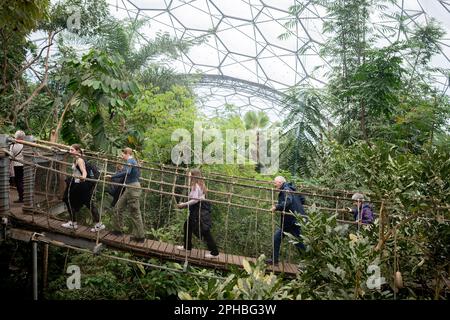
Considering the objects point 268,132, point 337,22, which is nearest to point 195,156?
point 268,132

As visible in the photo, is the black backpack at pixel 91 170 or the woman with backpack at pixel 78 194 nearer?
the woman with backpack at pixel 78 194

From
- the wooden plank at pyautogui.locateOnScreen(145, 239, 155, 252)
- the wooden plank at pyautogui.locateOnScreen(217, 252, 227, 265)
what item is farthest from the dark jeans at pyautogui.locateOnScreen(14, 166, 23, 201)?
the wooden plank at pyautogui.locateOnScreen(217, 252, 227, 265)

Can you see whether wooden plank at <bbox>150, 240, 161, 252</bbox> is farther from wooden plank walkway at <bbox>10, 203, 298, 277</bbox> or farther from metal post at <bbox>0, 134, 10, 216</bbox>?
metal post at <bbox>0, 134, 10, 216</bbox>

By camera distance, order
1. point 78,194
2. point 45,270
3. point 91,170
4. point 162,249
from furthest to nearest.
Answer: point 45,270 < point 91,170 < point 78,194 < point 162,249

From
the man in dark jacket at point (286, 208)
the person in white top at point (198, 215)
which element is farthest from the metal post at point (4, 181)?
the man in dark jacket at point (286, 208)

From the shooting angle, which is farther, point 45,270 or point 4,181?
point 45,270

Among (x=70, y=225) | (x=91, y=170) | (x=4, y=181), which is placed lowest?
(x=70, y=225)

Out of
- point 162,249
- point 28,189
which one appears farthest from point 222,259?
point 28,189

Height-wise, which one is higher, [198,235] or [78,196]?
[78,196]

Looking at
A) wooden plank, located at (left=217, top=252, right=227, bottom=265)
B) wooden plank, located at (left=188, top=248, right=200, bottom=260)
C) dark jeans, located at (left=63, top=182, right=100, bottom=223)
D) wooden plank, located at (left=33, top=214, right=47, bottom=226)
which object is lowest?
wooden plank, located at (left=217, top=252, right=227, bottom=265)

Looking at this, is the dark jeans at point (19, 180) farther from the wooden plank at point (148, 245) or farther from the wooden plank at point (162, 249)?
the wooden plank at point (162, 249)

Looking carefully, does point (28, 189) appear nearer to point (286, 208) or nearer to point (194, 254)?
Result: point (194, 254)

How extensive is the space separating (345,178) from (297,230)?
4.45 metres
